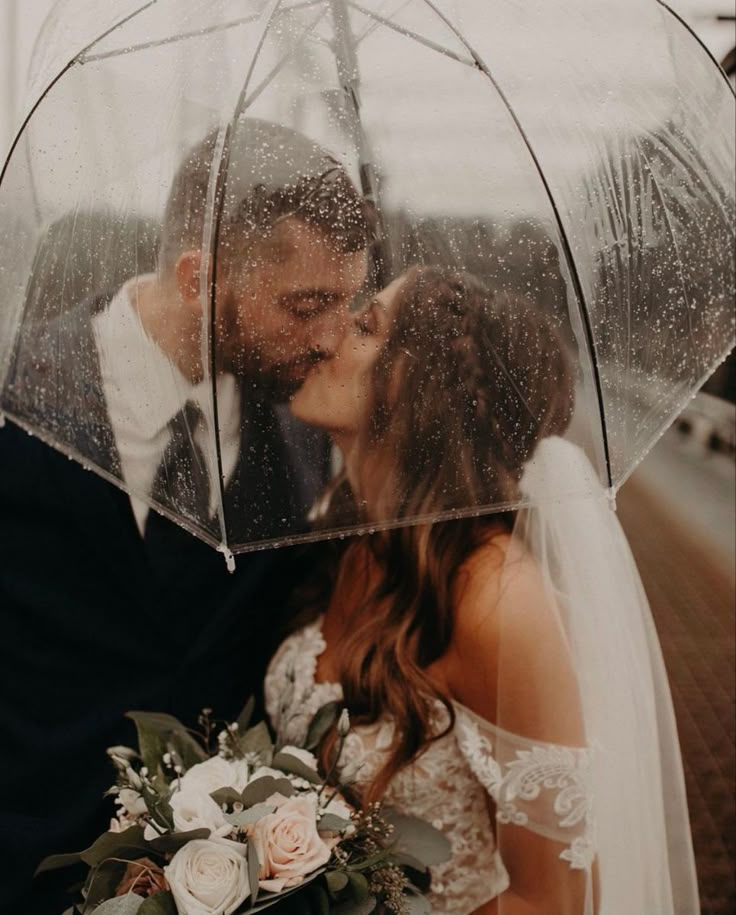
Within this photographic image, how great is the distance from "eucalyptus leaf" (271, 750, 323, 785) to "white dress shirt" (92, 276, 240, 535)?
0.37 meters

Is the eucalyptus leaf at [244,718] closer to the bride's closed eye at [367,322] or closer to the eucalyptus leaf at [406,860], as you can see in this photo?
the eucalyptus leaf at [406,860]

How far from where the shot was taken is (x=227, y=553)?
1.06 m

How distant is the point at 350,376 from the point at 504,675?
612 millimetres

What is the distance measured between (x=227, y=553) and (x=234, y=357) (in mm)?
209

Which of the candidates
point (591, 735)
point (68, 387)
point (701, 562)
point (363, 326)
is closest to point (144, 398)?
point (68, 387)

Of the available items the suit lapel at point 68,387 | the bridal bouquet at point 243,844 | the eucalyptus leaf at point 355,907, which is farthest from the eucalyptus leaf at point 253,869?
the suit lapel at point 68,387

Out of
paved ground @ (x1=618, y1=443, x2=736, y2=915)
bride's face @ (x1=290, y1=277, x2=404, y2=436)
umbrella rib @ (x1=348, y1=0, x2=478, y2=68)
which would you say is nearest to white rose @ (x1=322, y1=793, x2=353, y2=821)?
bride's face @ (x1=290, y1=277, x2=404, y2=436)

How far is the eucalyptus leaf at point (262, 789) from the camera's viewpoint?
1.17 meters

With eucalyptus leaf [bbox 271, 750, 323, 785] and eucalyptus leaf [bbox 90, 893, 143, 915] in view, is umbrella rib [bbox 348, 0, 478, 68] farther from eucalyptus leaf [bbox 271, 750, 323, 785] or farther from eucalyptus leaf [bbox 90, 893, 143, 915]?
eucalyptus leaf [bbox 90, 893, 143, 915]

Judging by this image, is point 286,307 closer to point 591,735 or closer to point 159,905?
point 159,905

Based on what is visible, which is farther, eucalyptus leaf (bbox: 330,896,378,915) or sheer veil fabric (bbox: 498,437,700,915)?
sheer veil fabric (bbox: 498,437,700,915)

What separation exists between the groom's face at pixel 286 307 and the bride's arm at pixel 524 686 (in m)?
0.59

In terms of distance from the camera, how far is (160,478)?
45.6 inches

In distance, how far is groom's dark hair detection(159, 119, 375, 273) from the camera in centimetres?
102
